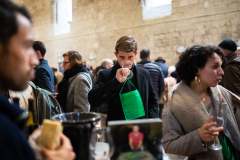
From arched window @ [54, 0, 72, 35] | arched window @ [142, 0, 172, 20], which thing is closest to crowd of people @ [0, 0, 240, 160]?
arched window @ [142, 0, 172, 20]

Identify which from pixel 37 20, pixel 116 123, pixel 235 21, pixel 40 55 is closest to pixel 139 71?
pixel 116 123

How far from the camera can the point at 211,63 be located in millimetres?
1872

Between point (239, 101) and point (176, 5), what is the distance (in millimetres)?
7518

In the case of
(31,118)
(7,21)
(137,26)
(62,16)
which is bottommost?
(31,118)

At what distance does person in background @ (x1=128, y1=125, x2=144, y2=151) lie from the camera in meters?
0.95

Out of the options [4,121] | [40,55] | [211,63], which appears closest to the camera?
[4,121]

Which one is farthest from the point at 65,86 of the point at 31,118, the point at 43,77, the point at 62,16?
the point at 62,16

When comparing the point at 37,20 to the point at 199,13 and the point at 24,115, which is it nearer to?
the point at 199,13

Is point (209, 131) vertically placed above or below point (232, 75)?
below

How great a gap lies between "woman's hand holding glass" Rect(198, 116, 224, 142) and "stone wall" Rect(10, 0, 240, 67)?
730 cm

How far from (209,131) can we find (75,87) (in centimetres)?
186

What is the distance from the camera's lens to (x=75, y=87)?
2.74m

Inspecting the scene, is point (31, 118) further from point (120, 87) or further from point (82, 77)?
point (82, 77)

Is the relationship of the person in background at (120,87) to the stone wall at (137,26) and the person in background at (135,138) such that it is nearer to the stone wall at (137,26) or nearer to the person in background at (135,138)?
the person in background at (135,138)
